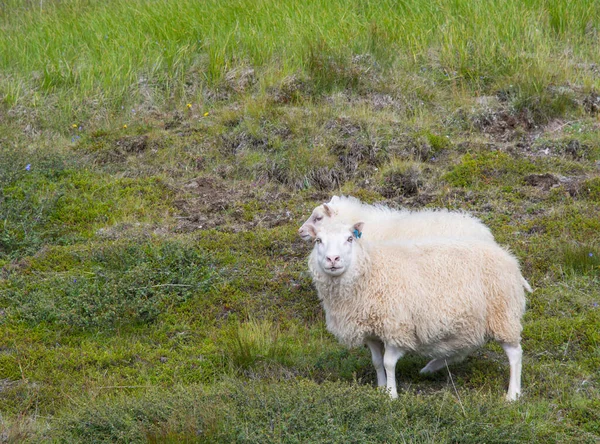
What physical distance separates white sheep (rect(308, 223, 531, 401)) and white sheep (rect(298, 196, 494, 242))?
801 millimetres

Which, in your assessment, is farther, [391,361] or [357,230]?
[357,230]

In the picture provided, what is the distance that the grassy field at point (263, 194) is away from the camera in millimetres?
5645

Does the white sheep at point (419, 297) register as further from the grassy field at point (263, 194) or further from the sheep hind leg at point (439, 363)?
the grassy field at point (263, 194)

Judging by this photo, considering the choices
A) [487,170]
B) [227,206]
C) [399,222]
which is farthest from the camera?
[487,170]

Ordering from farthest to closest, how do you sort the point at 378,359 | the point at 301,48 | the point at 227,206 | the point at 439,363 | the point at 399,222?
1. the point at 301,48
2. the point at 227,206
3. the point at 399,222
4. the point at 439,363
5. the point at 378,359

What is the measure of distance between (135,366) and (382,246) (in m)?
2.37

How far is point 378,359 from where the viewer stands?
6.30 metres

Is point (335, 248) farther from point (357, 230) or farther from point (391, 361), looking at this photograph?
point (391, 361)

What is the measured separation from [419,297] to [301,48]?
7.13m

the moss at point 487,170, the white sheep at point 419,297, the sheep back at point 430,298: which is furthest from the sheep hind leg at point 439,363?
the moss at point 487,170

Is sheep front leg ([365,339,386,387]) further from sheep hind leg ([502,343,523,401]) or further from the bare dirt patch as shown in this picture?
the bare dirt patch

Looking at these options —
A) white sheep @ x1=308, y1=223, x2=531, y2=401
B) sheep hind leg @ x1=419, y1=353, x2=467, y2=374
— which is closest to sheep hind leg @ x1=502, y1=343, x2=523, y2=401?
white sheep @ x1=308, y1=223, x2=531, y2=401

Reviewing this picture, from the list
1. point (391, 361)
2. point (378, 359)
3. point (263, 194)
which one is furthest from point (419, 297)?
point (263, 194)

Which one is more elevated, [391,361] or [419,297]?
[419,297]
